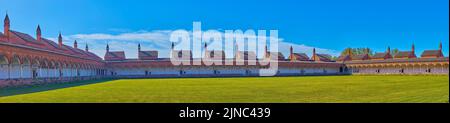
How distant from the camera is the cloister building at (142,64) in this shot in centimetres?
2469

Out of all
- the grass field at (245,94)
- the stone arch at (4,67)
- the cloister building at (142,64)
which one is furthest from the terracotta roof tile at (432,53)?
the stone arch at (4,67)

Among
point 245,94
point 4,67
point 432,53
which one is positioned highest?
point 432,53

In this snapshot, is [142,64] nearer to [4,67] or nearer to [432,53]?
[4,67]

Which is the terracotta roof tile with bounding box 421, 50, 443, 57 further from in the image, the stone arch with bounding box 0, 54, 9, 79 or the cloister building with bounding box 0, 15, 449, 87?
the stone arch with bounding box 0, 54, 9, 79

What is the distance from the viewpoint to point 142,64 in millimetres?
50812

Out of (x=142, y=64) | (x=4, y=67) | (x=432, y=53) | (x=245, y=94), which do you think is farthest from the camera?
(x=432, y=53)

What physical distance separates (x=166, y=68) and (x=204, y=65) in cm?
649

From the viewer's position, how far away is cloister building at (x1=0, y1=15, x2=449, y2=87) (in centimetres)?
2469

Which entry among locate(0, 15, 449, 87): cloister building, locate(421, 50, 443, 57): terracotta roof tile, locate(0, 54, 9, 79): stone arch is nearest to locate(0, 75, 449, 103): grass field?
locate(0, 54, 9, 79): stone arch

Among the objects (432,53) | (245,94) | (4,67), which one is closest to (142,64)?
(4,67)

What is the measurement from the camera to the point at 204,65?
51969 millimetres
